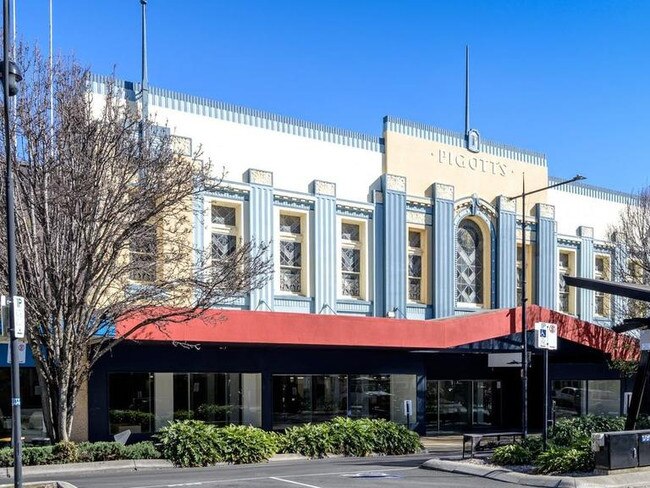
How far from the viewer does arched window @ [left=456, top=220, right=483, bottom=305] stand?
31703 millimetres

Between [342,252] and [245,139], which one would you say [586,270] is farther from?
[245,139]

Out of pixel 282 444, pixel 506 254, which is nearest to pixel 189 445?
pixel 282 444

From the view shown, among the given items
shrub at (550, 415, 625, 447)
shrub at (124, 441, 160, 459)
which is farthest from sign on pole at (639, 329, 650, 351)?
shrub at (124, 441, 160, 459)

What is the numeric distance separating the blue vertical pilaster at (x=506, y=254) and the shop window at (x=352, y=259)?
6504 millimetres

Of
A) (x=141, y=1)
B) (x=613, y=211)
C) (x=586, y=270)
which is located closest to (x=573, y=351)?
(x=586, y=270)

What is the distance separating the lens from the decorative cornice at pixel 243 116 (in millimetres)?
23812

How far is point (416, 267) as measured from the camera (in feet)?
99.6

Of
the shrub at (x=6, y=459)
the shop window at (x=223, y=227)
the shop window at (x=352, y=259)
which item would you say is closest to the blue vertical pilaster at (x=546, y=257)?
the shop window at (x=352, y=259)

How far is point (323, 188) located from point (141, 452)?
1179 centimetres

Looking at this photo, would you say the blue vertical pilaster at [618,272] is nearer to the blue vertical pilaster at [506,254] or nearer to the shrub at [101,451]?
the blue vertical pilaster at [506,254]

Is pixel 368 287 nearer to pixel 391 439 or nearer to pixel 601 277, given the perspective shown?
pixel 391 439

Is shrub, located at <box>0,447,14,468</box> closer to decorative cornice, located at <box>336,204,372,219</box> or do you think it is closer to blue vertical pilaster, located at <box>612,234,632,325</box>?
decorative cornice, located at <box>336,204,372,219</box>

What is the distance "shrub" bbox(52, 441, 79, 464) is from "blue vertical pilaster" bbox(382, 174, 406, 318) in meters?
13.1

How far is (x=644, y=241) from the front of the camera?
1346 inches
